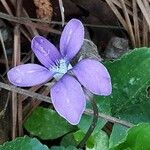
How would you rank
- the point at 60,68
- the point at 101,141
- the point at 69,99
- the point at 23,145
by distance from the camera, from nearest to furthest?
the point at 69,99, the point at 60,68, the point at 23,145, the point at 101,141

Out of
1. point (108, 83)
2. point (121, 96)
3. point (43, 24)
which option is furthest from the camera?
point (43, 24)

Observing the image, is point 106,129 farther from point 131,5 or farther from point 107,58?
point 131,5

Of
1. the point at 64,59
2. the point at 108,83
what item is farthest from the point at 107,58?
the point at 108,83

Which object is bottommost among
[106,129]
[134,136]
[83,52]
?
[106,129]

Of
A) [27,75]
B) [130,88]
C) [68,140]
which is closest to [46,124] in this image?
[68,140]

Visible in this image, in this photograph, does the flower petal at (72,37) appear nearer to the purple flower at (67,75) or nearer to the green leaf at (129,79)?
the purple flower at (67,75)

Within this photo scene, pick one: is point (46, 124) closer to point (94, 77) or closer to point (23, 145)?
point (23, 145)
